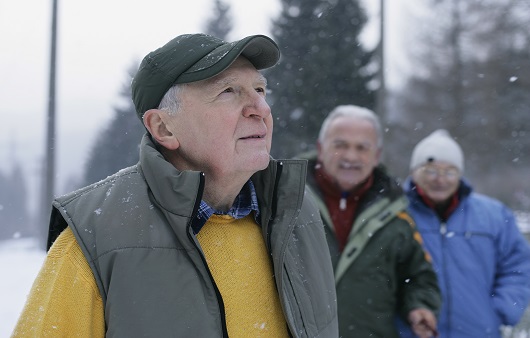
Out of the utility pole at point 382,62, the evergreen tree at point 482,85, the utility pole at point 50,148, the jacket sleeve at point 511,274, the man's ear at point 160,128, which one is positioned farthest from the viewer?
the evergreen tree at point 482,85

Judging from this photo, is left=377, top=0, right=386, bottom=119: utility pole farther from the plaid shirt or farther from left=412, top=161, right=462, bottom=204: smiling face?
the plaid shirt

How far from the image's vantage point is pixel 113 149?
921 centimetres

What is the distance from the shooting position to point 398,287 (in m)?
3.15

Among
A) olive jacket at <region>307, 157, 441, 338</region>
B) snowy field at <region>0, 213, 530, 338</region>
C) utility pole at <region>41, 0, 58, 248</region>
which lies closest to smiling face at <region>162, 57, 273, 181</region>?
olive jacket at <region>307, 157, 441, 338</region>

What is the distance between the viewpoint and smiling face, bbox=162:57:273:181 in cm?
170

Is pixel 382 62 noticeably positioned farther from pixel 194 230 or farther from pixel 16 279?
pixel 194 230

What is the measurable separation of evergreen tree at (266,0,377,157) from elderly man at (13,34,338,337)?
1591cm

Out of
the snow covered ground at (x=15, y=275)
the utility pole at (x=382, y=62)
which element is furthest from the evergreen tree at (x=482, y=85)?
the snow covered ground at (x=15, y=275)

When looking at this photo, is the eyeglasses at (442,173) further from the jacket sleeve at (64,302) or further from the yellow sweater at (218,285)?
the jacket sleeve at (64,302)

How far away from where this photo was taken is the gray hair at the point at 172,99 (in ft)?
5.60

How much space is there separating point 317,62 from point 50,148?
12053 millimetres

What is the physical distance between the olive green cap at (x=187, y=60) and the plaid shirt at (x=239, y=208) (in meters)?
0.36

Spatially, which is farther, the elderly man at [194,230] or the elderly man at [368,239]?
the elderly man at [368,239]

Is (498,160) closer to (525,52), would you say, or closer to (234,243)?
(525,52)
